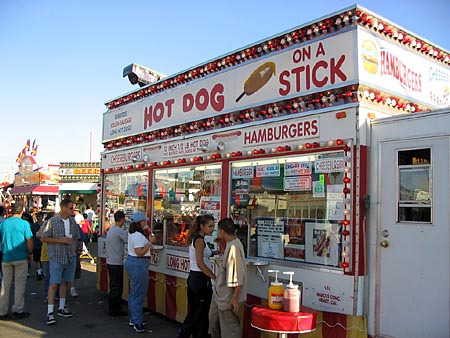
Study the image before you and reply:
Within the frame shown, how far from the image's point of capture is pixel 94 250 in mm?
16641

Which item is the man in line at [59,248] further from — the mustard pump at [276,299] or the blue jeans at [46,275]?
the mustard pump at [276,299]

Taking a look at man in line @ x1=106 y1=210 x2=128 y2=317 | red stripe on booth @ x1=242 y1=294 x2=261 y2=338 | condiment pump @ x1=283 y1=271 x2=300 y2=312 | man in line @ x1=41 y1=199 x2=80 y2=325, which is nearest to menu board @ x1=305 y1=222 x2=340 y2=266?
condiment pump @ x1=283 y1=271 x2=300 y2=312

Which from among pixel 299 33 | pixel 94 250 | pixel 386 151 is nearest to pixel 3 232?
pixel 299 33

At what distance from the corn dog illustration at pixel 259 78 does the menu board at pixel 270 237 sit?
1.63 metres

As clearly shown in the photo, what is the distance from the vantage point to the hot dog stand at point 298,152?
4371 mm

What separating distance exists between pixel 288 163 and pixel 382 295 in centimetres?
173

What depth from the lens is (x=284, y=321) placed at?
12.9 feet

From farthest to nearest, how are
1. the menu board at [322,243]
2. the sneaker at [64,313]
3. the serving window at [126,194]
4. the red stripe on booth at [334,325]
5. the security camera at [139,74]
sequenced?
the security camera at [139,74], the serving window at [126,194], the sneaker at [64,313], the menu board at [322,243], the red stripe on booth at [334,325]

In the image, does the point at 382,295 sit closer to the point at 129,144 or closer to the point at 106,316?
the point at 106,316

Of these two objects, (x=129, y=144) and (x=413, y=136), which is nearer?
(x=413, y=136)

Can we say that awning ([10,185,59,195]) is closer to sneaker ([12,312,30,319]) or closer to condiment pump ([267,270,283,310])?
sneaker ([12,312,30,319])

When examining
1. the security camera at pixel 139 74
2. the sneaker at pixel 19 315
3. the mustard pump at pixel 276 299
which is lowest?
the sneaker at pixel 19 315

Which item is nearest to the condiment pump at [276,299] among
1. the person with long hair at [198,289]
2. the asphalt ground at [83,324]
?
the person with long hair at [198,289]

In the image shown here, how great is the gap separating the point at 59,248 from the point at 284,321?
393 centimetres
